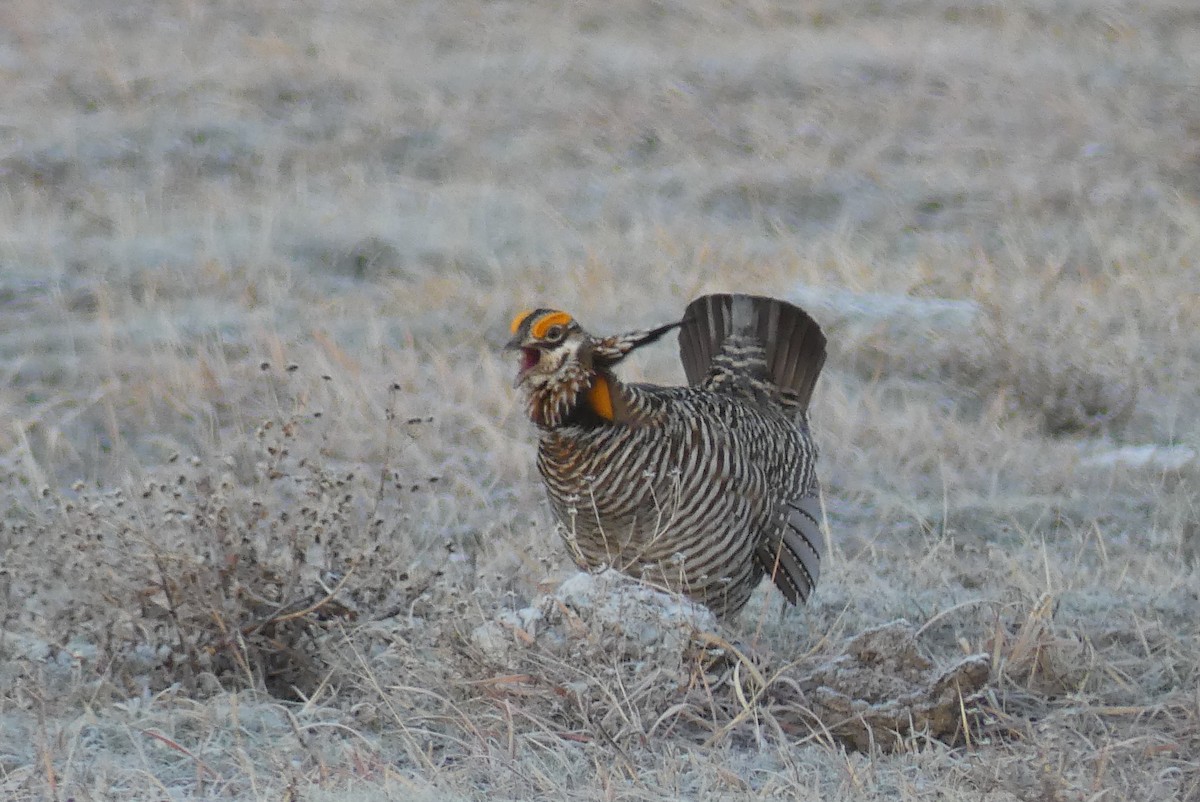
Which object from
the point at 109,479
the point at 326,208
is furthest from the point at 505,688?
the point at 326,208

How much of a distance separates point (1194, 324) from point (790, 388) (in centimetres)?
293

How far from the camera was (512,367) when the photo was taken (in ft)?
20.8

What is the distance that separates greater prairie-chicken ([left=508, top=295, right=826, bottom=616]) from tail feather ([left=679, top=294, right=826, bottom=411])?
1.50 ft

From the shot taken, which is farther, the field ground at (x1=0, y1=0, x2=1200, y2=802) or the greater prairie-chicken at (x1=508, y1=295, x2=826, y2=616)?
the greater prairie-chicken at (x1=508, y1=295, x2=826, y2=616)

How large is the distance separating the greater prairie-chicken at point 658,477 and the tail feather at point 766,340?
46 cm

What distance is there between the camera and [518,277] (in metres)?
7.40

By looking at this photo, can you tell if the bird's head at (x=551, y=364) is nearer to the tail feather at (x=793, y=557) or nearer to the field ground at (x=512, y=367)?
the field ground at (x=512, y=367)

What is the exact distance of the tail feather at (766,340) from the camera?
4.47 metres

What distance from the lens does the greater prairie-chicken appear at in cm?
354

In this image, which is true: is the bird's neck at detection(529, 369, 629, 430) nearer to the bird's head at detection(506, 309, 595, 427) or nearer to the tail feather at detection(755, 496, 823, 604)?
the bird's head at detection(506, 309, 595, 427)

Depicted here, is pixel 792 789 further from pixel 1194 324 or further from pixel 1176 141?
pixel 1176 141

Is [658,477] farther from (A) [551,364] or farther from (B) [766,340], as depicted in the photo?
(B) [766,340]

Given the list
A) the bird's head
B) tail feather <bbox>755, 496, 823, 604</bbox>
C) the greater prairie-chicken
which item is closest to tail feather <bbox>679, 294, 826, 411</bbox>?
the greater prairie-chicken

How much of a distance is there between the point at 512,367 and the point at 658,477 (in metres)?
2.84
